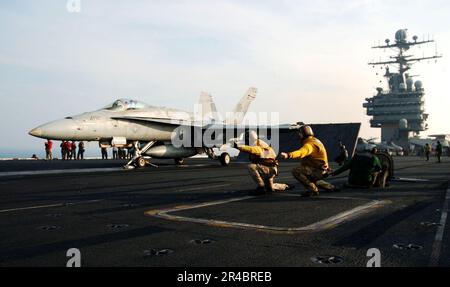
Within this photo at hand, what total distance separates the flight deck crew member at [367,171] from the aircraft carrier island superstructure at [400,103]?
8591 cm

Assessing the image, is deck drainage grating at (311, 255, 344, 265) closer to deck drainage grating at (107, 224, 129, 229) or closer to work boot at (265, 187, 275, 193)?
deck drainage grating at (107, 224, 129, 229)

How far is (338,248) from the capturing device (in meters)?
4.43

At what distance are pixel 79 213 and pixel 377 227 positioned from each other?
542 centimetres

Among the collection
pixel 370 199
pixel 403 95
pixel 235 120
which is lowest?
pixel 370 199

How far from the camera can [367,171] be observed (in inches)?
440

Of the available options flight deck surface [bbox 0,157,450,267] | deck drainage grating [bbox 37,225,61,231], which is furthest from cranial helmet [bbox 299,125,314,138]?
deck drainage grating [bbox 37,225,61,231]

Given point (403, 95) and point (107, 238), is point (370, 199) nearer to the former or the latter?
point (107, 238)

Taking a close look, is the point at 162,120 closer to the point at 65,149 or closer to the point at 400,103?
the point at 65,149

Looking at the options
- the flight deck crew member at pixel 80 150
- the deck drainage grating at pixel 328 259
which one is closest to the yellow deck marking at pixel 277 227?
the deck drainage grating at pixel 328 259

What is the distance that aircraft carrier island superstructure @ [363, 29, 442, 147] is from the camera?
301 feet

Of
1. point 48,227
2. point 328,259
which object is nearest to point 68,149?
point 48,227

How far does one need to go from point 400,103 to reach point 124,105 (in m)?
88.2

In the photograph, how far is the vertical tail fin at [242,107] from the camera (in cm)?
3129
